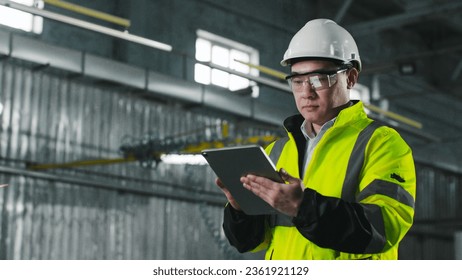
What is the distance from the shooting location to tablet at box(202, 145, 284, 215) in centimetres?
233

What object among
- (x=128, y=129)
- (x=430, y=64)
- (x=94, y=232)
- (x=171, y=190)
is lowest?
(x=94, y=232)

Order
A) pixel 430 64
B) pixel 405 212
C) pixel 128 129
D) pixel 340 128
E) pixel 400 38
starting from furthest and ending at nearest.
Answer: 1. pixel 430 64
2. pixel 400 38
3. pixel 128 129
4. pixel 340 128
5. pixel 405 212

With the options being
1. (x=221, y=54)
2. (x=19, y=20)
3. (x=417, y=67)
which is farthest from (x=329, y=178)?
(x=417, y=67)

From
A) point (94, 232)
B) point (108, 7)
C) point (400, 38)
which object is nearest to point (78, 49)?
point (108, 7)

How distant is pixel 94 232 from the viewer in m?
12.4

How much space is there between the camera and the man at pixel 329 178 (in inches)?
90.0

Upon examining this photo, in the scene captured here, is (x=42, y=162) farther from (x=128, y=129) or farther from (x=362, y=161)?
(x=362, y=161)

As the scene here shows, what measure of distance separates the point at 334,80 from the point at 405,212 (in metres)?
0.56

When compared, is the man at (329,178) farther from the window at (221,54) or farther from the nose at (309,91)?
the window at (221,54)

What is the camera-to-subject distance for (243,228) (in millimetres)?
2748

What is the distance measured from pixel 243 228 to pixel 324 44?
78 cm

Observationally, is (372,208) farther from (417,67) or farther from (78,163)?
(417,67)

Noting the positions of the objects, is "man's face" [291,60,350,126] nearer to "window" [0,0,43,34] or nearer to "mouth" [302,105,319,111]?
"mouth" [302,105,319,111]

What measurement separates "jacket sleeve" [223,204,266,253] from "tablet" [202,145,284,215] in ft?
0.36
